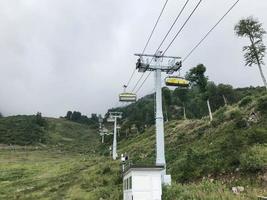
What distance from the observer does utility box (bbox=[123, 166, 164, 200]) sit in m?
26.8

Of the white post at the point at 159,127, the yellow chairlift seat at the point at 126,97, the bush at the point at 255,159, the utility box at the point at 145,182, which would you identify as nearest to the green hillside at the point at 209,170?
the bush at the point at 255,159

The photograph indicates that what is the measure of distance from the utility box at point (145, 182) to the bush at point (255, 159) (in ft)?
26.7

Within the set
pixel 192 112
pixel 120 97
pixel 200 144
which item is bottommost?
pixel 200 144

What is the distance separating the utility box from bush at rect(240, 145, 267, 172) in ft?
26.7

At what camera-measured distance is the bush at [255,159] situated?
1195 inches

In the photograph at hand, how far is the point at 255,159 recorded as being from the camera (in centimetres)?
3116

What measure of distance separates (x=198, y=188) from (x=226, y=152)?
37.5 ft

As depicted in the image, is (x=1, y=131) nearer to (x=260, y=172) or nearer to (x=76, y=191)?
(x=76, y=191)

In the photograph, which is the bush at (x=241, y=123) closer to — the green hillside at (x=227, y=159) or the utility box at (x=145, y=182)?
the green hillside at (x=227, y=159)

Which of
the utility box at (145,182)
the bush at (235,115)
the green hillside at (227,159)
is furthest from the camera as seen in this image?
the bush at (235,115)

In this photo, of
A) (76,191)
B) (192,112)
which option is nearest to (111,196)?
(76,191)

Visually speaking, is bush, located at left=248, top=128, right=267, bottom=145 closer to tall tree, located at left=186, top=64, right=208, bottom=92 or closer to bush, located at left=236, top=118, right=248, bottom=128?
bush, located at left=236, top=118, right=248, bottom=128

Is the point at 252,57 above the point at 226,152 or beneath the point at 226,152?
above

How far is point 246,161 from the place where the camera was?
31500mm
